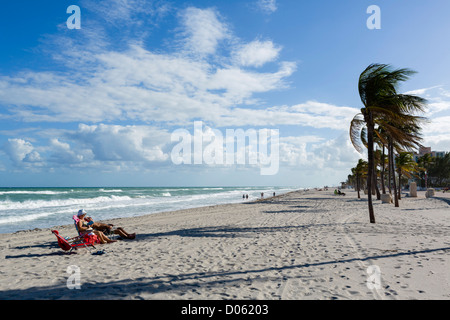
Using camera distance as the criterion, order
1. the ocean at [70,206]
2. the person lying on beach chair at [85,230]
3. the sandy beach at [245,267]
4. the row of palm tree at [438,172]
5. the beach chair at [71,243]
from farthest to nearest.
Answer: the row of palm tree at [438,172]
the ocean at [70,206]
the person lying on beach chair at [85,230]
the beach chair at [71,243]
the sandy beach at [245,267]

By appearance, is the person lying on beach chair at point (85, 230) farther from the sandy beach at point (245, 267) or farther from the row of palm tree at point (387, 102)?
the row of palm tree at point (387, 102)

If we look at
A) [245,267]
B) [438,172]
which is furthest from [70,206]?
[438,172]

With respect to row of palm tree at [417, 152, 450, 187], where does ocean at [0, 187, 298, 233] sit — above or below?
below

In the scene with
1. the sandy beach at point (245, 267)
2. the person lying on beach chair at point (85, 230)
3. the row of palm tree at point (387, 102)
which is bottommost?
the sandy beach at point (245, 267)

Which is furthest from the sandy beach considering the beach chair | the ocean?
the ocean

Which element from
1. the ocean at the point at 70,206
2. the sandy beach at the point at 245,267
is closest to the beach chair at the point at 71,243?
the sandy beach at the point at 245,267

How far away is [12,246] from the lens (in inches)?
372

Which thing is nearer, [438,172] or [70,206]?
[70,206]

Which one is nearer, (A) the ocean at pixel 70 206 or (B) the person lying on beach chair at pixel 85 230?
(B) the person lying on beach chair at pixel 85 230

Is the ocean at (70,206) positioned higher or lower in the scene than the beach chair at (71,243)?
lower

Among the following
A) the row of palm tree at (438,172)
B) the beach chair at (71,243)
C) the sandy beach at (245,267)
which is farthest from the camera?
the row of palm tree at (438,172)

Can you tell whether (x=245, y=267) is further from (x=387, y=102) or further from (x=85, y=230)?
(x=387, y=102)

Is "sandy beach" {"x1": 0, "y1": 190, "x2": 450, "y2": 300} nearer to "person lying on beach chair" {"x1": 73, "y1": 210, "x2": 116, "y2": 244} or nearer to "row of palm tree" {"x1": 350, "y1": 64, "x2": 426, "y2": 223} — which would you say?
"person lying on beach chair" {"x1": 73, "y1": 210, "x2": 116, "y2": 244}
